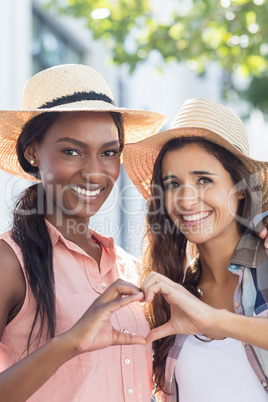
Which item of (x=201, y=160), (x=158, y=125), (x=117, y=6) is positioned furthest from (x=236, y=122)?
(x=117, y=6)

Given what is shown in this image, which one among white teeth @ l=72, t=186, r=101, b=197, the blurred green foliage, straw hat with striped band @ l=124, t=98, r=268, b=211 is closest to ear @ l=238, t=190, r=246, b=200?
straw hat with striped band @ l=124, t=98, r=268, b=211

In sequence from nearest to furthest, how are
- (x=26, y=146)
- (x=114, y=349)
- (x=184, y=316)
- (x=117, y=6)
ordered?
(x=184, y=316) → (x=114, y=349) → (x=26, y=146) → (x=117, y=6)

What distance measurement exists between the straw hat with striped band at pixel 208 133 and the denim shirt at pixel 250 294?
0.34 meters

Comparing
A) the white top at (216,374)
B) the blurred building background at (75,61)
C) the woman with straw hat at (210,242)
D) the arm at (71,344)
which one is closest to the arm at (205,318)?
the arm at (71,344)

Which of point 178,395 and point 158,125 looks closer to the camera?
point 178,395

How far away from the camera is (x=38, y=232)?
97.6 inches

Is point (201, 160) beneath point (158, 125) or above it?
beneath

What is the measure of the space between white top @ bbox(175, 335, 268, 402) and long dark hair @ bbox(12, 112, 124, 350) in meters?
0.70

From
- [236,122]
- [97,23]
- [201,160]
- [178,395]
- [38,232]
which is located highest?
[97,23]

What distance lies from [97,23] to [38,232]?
4294 mm

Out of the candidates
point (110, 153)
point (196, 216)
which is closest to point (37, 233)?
point (110, 153)

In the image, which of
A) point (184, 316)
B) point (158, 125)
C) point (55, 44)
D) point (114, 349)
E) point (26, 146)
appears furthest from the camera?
point (55, 44)

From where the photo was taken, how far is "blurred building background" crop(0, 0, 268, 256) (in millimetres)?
4969

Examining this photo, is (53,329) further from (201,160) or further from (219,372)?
(201,160)
